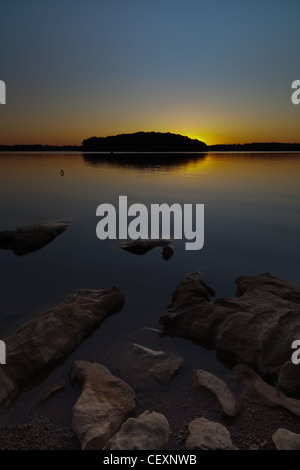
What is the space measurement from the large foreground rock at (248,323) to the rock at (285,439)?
132cm

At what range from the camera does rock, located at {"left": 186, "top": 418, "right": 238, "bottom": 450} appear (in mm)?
4887

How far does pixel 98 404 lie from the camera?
571cm

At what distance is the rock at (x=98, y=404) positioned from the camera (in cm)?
503

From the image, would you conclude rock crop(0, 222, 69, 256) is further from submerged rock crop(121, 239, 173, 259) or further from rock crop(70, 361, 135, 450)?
rock crop(70, 361, 135, 450)

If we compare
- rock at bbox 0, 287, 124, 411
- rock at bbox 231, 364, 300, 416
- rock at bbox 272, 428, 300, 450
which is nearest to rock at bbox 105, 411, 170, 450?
rock at bbox 272, 428, 300, 450

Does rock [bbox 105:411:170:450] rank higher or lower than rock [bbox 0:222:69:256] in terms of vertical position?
lower

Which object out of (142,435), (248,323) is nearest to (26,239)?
(248,323)

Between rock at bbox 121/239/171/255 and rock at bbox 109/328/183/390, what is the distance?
846 cm

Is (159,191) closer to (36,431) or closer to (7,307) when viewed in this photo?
(7,307)

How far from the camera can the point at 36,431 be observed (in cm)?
545

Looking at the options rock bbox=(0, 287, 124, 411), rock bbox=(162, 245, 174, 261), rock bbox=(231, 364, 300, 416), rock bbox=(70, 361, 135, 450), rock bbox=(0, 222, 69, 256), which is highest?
rock bbox=(0, 222, 69, 256)

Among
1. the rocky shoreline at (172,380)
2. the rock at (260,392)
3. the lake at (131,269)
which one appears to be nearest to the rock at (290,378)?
the rocky shoreline at (172,380)

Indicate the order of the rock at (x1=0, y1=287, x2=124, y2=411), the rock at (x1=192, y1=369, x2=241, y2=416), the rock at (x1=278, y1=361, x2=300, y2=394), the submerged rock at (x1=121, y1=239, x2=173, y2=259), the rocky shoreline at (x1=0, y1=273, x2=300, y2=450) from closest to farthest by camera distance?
the rocky shoreline at (x1=0, y1=273, x2=300, y2=450)
the rock at (x1=192, y1=369, x2=241, y2=416)
the rock at (x1=278, y1=361, x2=300, y2=394)
the rock at (x1=0, y1=287, x2=124, y2=411)
the submerged rock at (x1=121, y1=239, x2=173, y2=259)

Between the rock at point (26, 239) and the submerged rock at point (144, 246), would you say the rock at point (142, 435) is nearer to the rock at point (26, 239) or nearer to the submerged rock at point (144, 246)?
the submerged rock at point (144, 246)
